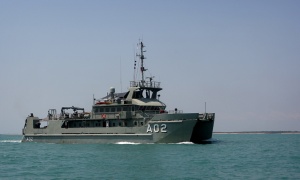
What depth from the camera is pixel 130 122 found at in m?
44.6

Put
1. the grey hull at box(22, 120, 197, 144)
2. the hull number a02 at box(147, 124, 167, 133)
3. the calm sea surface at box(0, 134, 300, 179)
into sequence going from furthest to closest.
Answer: the hull number a02 at box(147, 124, 167, 133), the grey hull at box(22, 120, 197, 144), the calm sea surface at box(0, 134, 300, 179)

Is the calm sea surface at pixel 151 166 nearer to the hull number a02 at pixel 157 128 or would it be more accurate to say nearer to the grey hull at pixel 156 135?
the grey hull at pixel 156 135

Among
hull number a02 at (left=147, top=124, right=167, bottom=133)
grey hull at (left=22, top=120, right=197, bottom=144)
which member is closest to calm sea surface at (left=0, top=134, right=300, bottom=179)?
grey hull at (left=22, top=120, right=197, bottom=144)

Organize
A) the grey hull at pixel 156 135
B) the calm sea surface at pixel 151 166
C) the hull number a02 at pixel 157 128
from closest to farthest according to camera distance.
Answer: the calm sea surface at pixel 151 166, the grey hull at pixel 156 135, the hull number a02 at pixel 157 128

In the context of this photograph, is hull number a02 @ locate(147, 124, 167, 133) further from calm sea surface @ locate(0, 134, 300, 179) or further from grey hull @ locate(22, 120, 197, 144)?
calm sea surface @ locate(0, 134, 300, 179)

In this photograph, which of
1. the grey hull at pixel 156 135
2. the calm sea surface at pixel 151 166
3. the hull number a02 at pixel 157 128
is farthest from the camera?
the hull number a02 at pixel 157 128

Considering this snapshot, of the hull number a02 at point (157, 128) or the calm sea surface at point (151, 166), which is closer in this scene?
the calm sea surface at point (151, 166)

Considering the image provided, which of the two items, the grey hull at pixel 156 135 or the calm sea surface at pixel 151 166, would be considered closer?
the calm sea surface at pixel 151 166

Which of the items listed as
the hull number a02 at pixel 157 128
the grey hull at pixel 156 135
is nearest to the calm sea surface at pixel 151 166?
the grey hull at pixel 156 135

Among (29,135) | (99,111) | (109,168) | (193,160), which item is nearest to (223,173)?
(193,160)

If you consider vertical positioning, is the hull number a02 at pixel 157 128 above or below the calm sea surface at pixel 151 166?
above

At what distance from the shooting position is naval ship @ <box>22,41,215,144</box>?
41406 mm

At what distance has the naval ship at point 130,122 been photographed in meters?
41.4

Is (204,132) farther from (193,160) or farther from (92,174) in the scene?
(92,174)
